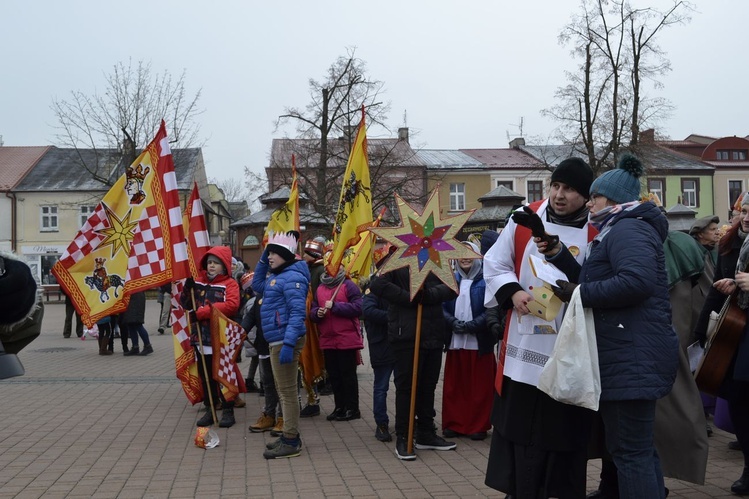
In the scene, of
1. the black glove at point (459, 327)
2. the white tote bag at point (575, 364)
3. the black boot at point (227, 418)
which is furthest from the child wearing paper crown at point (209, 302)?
the white tote bag at point (575, 364)

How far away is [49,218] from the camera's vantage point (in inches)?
1971

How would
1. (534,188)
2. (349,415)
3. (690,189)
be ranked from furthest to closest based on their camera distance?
(534,188) → (690,189) → (349,415)

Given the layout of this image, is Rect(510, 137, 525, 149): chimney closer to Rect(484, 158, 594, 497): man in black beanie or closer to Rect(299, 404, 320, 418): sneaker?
Rect(299, 404, 320, 418): sneaker

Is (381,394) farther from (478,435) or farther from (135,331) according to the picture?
(135,331)

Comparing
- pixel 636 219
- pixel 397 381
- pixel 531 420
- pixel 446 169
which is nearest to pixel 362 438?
pixel 397 381

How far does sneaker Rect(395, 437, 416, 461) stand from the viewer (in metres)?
6.27

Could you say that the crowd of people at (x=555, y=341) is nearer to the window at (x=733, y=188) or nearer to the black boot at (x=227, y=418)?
the black boot at (x=227, y=418)

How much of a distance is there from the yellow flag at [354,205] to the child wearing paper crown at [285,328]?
2.92 feet

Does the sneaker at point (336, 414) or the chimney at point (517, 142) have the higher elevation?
the chimney at point (517, 142)

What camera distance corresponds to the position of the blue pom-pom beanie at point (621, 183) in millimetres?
3867

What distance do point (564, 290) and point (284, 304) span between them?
3.37 metres

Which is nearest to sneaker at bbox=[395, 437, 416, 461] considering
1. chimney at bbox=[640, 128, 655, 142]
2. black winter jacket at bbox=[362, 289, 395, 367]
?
black winter jacket at bbox=[362, 289, 395, 367]

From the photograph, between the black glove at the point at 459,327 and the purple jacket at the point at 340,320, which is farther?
the purple jacket at the point at 340,320

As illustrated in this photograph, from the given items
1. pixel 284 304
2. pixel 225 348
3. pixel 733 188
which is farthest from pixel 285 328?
pixel 733 188
